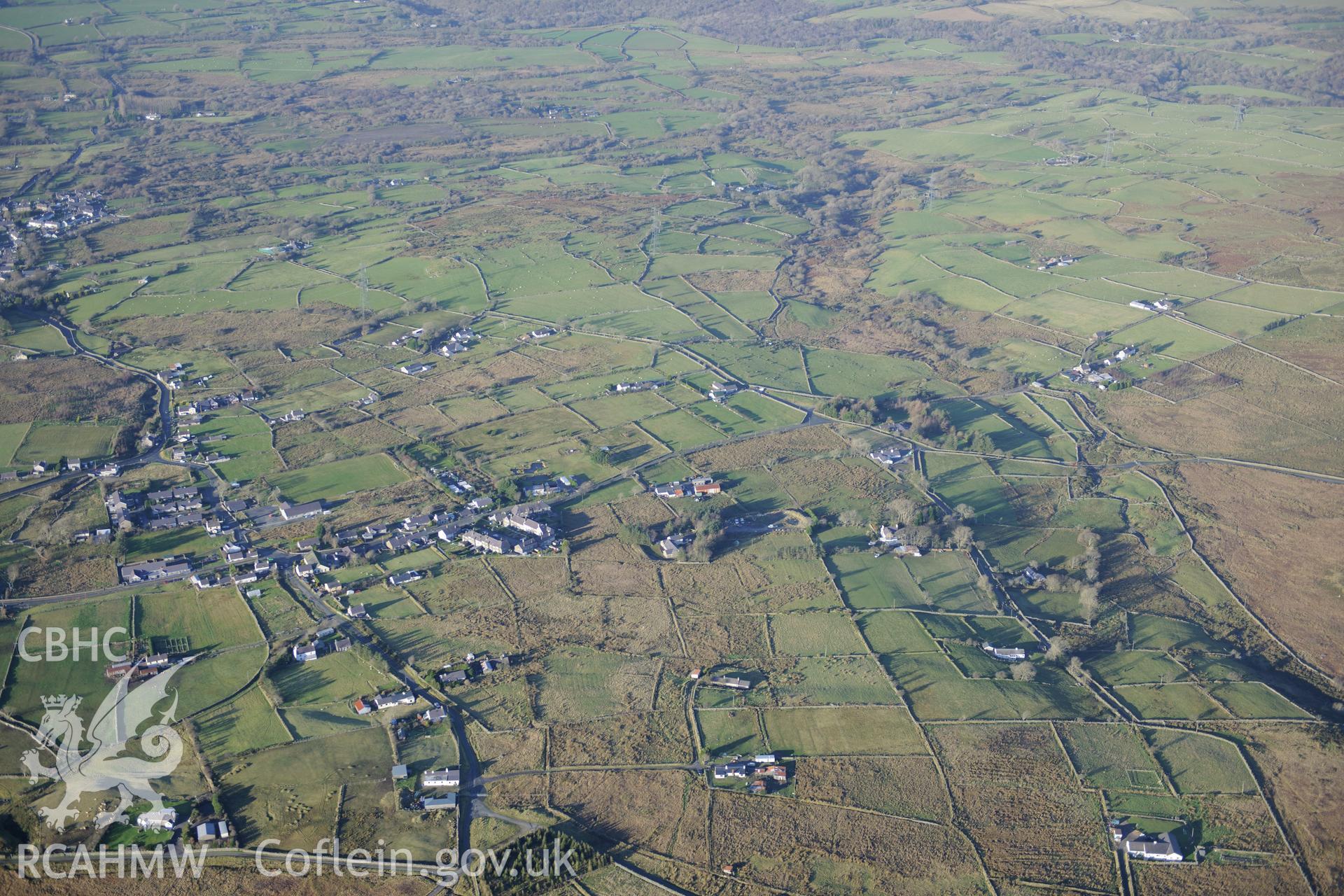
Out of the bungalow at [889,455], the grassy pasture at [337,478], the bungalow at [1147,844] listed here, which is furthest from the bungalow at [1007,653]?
the grassy pasture at [337,478]

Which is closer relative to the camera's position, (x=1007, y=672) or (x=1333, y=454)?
(x=1007, y=672)

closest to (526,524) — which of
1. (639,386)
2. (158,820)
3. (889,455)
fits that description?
(639,386)

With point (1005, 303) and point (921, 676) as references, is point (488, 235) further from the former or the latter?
point (921, 676)

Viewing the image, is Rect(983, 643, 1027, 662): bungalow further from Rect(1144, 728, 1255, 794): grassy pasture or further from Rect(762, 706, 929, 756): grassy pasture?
Rect(762, 706, 929, 756): grassy pasture

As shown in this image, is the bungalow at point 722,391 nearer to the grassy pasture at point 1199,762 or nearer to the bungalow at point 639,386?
the bungalow at point 639,386

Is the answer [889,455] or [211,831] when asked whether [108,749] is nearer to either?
[211,831]

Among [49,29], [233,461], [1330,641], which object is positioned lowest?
[1330,641]

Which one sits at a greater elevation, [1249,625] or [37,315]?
[37,315]

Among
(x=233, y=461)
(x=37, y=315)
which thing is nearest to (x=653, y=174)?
(x=37, y=315)
